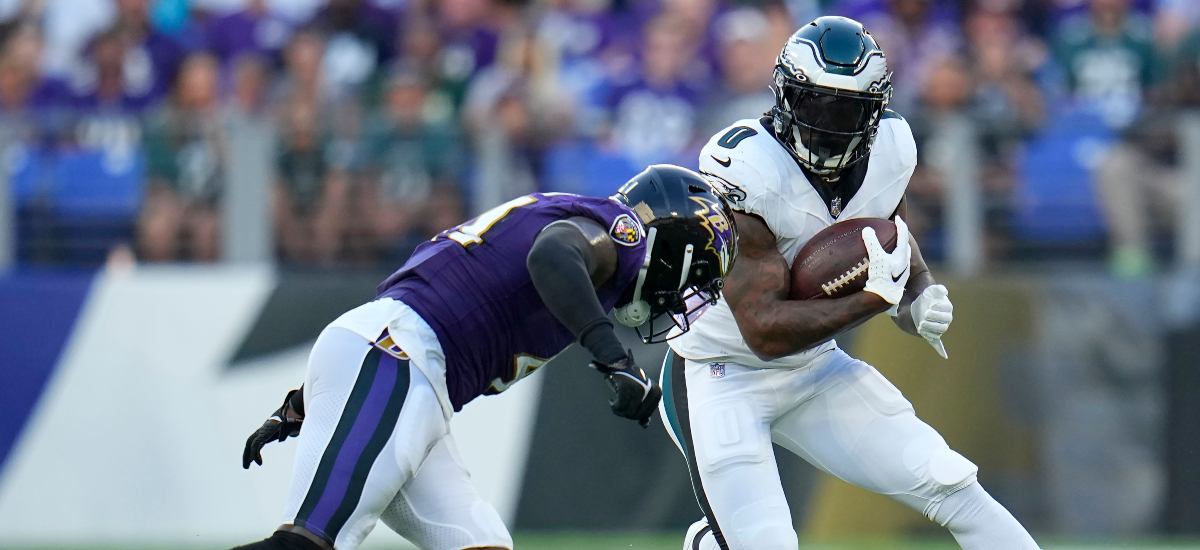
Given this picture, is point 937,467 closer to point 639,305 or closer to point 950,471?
point 950,471

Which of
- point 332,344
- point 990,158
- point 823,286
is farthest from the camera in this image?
point 990,158

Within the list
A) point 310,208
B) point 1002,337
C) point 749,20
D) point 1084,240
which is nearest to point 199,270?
point 310,208

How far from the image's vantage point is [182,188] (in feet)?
27.4

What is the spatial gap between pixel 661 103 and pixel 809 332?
4.68m

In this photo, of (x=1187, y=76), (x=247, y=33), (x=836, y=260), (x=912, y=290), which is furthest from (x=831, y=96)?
(x=247, y=33)

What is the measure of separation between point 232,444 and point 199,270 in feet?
3.65

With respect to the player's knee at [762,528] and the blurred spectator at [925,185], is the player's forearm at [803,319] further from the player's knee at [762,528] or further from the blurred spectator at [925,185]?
the blurred spectator at [925,185]

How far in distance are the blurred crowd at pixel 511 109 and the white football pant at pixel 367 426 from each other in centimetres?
442

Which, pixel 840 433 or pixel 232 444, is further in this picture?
pixel 232 444

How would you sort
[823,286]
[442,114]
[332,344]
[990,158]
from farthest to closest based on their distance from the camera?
[442,114], [990,158], [823,286], [332,344]

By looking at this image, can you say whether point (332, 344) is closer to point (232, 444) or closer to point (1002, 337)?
point (232, 444)

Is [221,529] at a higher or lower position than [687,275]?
lower

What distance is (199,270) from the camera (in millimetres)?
8305

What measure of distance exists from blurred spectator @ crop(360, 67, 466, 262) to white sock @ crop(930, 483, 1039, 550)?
14.9ft
